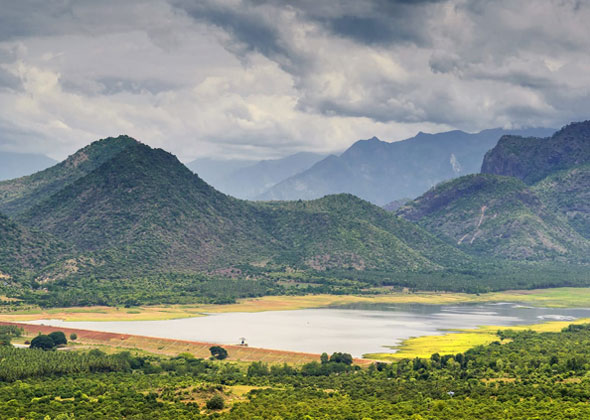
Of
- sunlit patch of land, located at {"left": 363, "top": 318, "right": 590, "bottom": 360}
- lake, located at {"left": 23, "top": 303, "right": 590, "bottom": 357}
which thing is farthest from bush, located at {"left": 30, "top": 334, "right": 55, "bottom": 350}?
sunlit patch of land, located at {"left": 363, "top": 318, "right": 590, "bottom": 360}

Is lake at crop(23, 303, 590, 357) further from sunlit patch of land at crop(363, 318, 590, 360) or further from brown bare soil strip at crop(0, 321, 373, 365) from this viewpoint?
brown bare soil strip at crop(0, 321, 373, 365)

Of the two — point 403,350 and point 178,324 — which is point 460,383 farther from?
point 178,324

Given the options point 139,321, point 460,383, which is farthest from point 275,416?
point 139,321

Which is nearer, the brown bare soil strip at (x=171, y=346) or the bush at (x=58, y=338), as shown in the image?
the brown bare soil strip at (x=171, y=346)

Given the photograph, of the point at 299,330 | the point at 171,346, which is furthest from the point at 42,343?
the point at 299,330

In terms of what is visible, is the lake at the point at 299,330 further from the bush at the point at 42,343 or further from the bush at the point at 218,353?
the bush at the point at 42,343

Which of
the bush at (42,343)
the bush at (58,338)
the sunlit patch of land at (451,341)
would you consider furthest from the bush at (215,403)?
the bush at (58,338)
